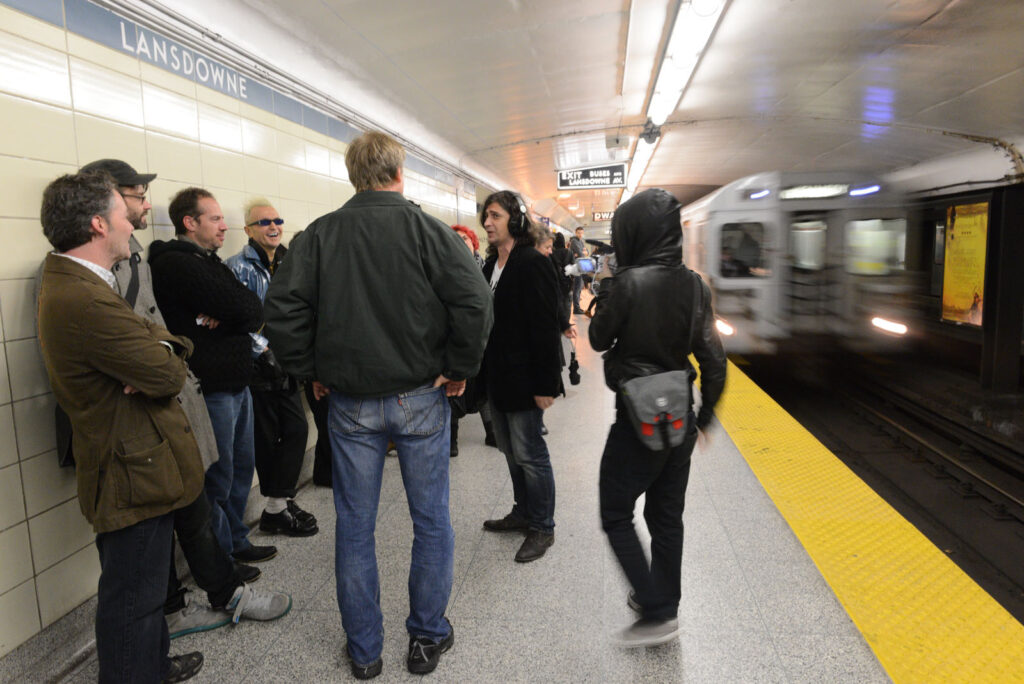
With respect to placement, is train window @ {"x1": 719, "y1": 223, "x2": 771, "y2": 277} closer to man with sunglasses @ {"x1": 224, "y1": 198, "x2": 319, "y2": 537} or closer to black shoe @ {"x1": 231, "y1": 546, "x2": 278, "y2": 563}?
man with sunglasses @ {"x1": 224, "y1": 198, "x2": 319, "y2": 537}

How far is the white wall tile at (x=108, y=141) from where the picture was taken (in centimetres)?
242

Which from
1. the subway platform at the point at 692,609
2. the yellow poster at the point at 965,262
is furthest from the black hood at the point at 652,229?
the yellow poster at the point at 965,262

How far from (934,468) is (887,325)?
3.56 meters

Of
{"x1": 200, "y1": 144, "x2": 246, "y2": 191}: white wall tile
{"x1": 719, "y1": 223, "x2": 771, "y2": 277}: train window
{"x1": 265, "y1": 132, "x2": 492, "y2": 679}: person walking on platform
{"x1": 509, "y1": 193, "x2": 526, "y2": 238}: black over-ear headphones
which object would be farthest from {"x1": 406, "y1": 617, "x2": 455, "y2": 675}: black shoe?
{"x1": 719, "y1": 223, "x2": 771, "y2": 277}: train window

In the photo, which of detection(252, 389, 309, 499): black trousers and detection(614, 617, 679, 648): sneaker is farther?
detection(252, 389, 309, 499): black trousers

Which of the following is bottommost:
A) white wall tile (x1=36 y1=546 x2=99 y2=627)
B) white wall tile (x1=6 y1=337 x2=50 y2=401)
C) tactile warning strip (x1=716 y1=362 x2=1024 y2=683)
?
tactile warning strip (x1=716 y1=362 x2=1024 y2=683)

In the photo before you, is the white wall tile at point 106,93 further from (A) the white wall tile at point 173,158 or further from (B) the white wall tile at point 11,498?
(B) the white wall tile at point 11,498

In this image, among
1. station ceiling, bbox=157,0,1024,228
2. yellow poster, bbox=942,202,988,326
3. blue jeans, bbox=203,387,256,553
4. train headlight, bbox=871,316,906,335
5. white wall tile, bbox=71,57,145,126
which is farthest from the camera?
yellow poster, bbox=942,202,988,326

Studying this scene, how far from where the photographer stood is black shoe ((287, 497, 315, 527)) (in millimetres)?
3137

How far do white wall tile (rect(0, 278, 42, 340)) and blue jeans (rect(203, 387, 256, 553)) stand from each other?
688 millimetres

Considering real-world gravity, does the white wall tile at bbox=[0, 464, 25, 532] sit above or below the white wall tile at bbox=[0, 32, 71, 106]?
below

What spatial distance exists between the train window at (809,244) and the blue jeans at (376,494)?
7.31 m

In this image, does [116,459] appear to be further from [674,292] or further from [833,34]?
[833,34]

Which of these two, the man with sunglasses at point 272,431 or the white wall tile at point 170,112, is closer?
the white wall tile at point 170,112
